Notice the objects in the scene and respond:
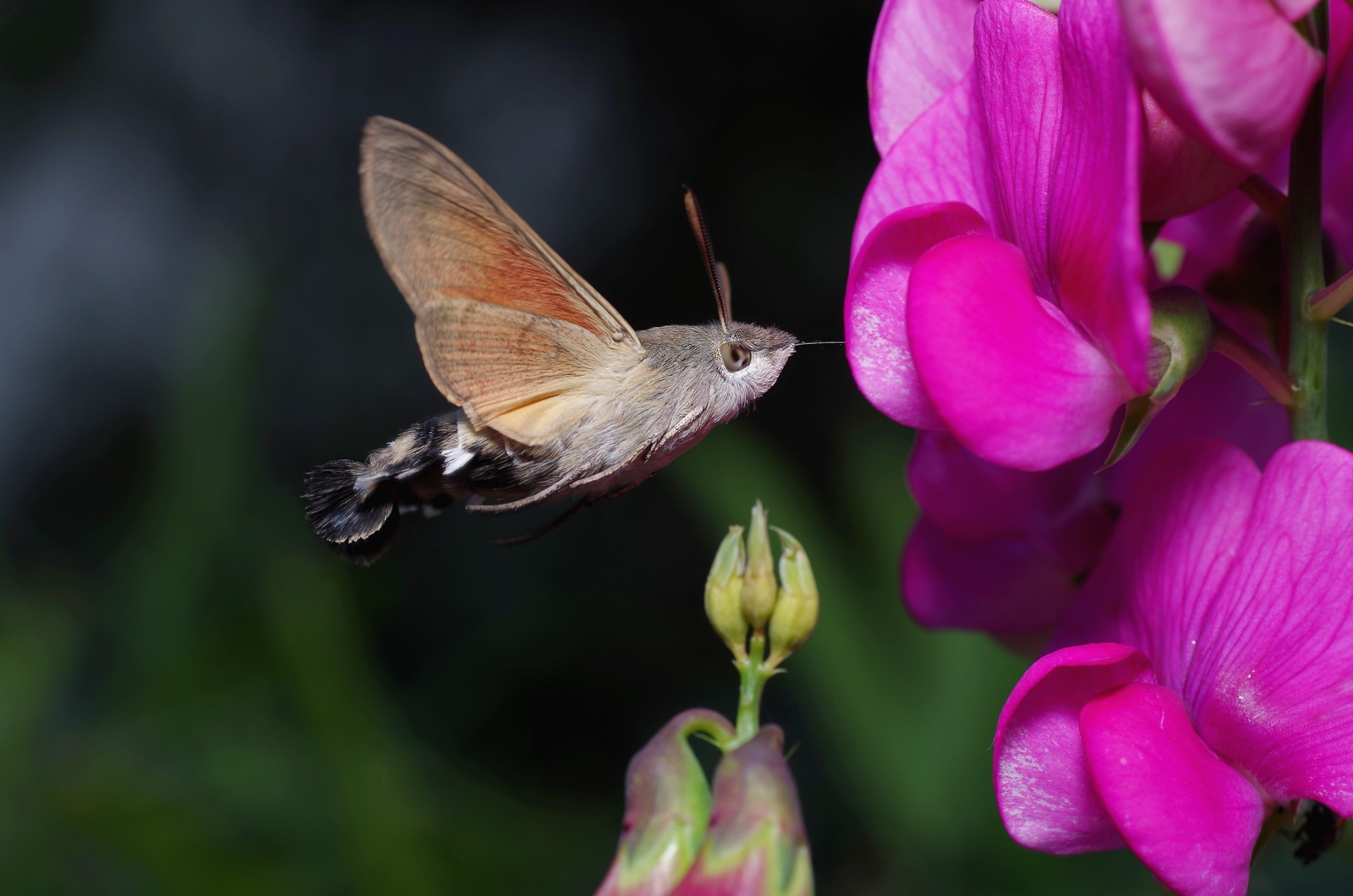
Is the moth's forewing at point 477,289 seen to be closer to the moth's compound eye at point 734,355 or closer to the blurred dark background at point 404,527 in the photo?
the moth's compound eye at point 734,355

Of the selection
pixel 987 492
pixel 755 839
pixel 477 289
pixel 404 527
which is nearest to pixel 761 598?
pixel 755 839

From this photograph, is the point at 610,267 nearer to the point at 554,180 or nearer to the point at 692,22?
the point at 554,180

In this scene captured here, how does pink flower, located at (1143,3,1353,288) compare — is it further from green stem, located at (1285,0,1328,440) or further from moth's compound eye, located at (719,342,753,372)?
moth's compound eye, located at (719,342,753,372)

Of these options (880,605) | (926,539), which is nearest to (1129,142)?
(926,539)

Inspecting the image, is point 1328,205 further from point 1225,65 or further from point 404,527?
point 404,527

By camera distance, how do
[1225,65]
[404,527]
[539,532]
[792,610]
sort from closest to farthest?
[1225,65] < [792,610] < [539,532] < [404,527]

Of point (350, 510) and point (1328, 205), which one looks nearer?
point (1328, 205)
